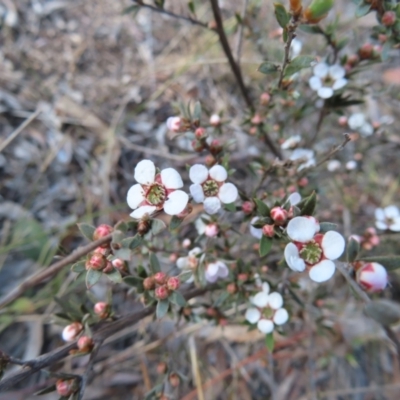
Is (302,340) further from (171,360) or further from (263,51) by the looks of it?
(263,51)

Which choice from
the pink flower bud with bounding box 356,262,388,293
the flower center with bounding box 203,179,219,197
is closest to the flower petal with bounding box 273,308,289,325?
the pink flower bud with bounding box 356,262,388,293

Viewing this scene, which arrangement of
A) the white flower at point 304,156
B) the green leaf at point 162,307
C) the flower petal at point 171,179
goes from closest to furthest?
the flower petal at point 171,179
the green leaf at point 162,307
the white flower at point 304,156

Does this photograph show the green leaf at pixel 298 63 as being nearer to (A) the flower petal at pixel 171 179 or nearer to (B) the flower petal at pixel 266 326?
(A) the flower petal at pixel 171 179

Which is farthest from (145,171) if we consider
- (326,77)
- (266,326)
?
(326,77)

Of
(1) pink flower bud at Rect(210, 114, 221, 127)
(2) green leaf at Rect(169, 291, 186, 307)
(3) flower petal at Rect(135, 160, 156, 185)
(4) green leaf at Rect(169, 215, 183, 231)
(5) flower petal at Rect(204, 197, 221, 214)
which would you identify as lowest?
(2) green leaf at Rect(169, 291, 186, 307)

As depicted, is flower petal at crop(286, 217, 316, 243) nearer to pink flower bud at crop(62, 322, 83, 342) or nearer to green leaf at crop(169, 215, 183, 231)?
green leaf at crop(169, 215, 183, 231)

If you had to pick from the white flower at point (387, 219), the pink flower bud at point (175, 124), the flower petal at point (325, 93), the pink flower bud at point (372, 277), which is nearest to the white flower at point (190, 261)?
the pink flower bud at point (175, 124)
